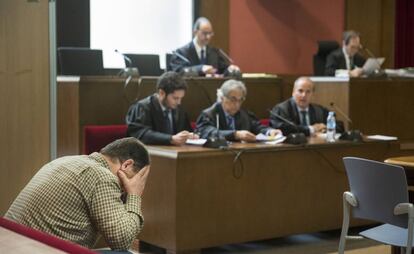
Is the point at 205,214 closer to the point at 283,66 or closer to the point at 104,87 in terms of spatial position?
the point at 104,87

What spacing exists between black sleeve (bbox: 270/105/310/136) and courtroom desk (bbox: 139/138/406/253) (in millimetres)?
472

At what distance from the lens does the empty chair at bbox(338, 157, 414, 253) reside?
357 centimetres

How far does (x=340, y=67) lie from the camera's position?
26.0 feet

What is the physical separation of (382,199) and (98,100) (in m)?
2.75

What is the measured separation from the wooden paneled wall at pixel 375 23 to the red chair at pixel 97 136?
15.6 feet

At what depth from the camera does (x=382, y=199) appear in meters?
3.68

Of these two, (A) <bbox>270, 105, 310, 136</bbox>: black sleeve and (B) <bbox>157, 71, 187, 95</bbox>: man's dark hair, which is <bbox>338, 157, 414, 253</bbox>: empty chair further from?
(A) <bbox>270, 105, 310, 136</bbox>: black sleeve

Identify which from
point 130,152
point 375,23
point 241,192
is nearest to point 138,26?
point 375,23

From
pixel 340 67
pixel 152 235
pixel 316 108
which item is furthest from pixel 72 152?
pixel 340 67

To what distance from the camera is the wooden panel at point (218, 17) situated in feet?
27.9

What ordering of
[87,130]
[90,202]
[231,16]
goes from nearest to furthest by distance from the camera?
[90,202] → [87,130] → [231,16]

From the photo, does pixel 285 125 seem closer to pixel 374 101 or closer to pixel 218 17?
pixel 374 101

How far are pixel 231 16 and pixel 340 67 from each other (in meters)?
1.46

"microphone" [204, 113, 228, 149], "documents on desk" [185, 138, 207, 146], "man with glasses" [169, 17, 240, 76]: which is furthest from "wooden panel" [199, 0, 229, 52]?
"microphone" [204, 113, 228, 149]
